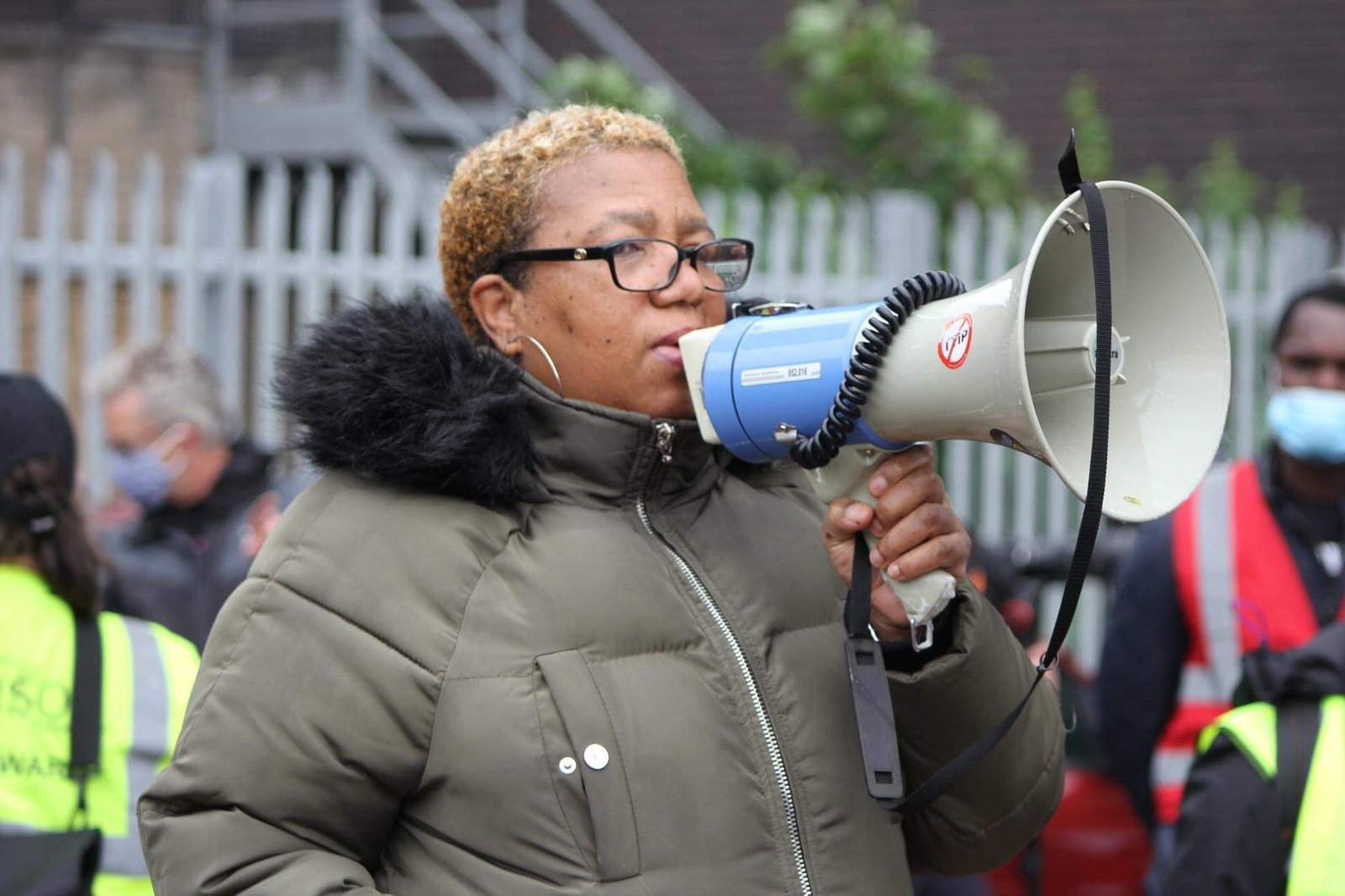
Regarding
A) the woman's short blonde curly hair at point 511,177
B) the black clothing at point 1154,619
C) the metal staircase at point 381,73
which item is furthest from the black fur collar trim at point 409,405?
the metal staircase at point 381,73

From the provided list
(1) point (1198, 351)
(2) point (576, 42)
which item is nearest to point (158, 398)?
(1) point (1198, 351)

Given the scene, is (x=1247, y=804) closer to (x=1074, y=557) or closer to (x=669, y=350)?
(x=1074, y=557)

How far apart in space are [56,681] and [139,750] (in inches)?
7.1

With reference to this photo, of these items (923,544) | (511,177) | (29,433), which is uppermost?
(511,177)

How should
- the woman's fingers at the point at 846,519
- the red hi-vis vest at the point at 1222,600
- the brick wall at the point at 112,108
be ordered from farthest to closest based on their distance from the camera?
the brick wall at the point at 112,108 → the red hi-vis vest at the point at 1222,600 → the woman's fingers at the point at 846,519

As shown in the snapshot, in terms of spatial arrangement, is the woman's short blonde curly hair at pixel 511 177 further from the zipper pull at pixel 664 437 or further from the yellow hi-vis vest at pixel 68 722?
the yellow hi-vis vest at pixel 68 722

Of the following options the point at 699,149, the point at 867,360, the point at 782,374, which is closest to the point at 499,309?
the point at 782,374

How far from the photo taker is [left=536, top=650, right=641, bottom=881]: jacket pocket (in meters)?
1.81

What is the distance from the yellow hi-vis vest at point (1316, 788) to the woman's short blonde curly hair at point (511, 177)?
1419 mm

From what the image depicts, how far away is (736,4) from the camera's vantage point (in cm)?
941

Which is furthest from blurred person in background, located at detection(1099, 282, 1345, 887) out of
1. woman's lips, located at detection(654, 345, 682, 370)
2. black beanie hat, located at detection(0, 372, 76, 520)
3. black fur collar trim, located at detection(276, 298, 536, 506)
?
black beanie hat, located at detection(0, 372, 76, 520)

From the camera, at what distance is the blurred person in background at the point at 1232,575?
3441mm

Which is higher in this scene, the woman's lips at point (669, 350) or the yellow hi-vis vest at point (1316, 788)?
the woman's lips at point (669, 350)

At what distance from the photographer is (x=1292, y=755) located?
2.62 m
